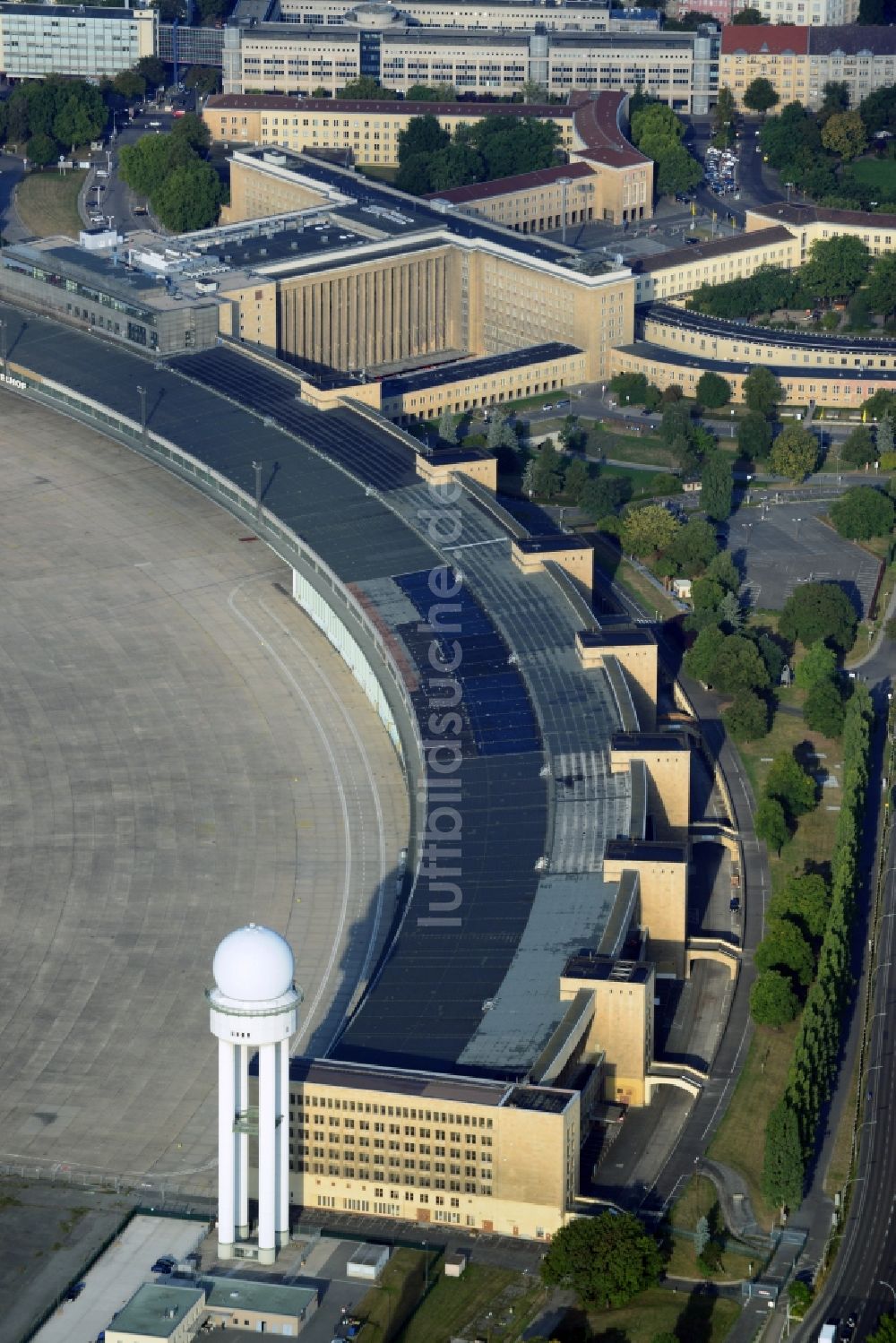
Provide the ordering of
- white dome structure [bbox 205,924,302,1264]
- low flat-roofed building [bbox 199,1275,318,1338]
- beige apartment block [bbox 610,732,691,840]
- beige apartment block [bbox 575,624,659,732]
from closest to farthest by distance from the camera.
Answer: white dome structure [bbox 205,924,302,1264] < low flat-roofed building [bbox 199,1275,318,1338] < beige apartment block [bbox 610,732,691,840] < beige apartment block [bbox 575,624,659,732]

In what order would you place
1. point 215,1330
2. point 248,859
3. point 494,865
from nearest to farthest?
point 215,1330, point 494,865, point 248,859

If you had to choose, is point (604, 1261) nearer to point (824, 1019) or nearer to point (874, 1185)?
point (874, 1185)

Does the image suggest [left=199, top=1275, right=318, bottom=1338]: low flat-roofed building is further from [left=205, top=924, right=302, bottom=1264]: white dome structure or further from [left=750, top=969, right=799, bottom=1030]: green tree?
[left=750, top=969, right=799, bottom=1030]: green tree

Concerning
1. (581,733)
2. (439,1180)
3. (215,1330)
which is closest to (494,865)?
(581,733)

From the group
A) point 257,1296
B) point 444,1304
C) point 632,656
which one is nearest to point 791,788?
point 632,656

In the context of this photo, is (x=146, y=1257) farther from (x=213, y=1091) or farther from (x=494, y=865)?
(x=494, y=865)

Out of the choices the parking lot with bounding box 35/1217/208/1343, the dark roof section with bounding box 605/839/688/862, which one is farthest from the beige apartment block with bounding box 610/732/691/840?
the parking lot with bounding box 35/1217/208/1343
